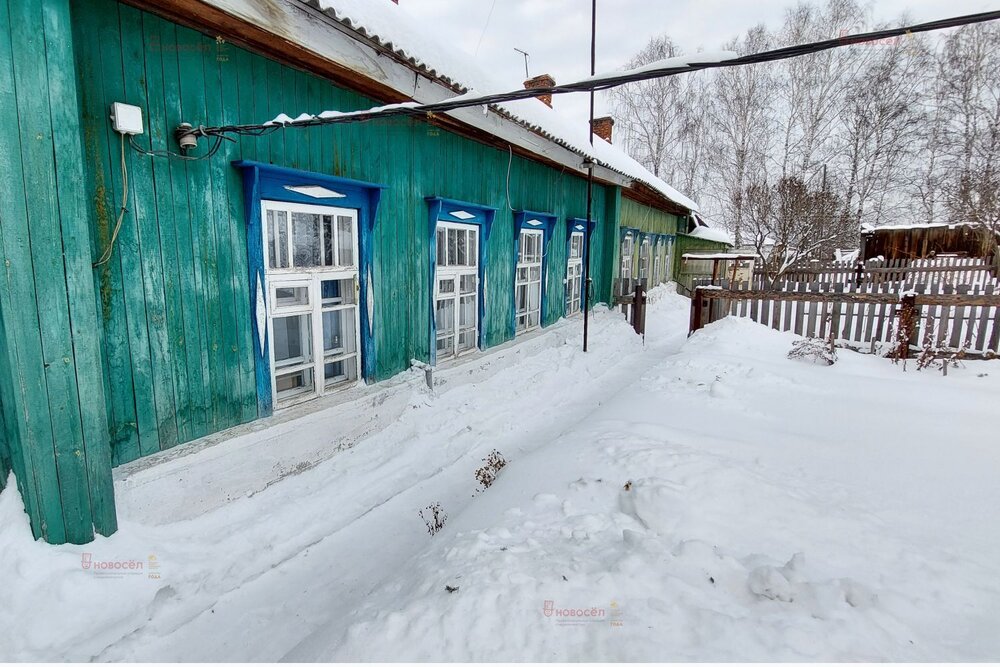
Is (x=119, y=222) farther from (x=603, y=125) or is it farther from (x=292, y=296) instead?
(x=603, y=125)

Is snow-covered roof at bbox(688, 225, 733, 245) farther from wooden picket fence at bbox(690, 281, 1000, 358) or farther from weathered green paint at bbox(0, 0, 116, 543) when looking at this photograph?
weathered green paint at bbox(0, 0, 116, 543)

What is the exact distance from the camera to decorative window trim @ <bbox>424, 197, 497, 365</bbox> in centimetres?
543

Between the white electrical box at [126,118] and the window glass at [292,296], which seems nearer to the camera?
the white electrical box at [126,118]

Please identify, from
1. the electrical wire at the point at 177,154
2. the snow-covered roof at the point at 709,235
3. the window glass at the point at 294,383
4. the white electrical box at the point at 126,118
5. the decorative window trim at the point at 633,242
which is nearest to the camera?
the white electrical box at the point at 126,118

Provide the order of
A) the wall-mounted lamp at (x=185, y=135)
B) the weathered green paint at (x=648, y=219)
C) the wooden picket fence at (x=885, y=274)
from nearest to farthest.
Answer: the wall-mounted lamp at (x=185, y=135) → the weathered green paint at (x=648, y=219) → the wooden picket fence at (x=885, y=274)

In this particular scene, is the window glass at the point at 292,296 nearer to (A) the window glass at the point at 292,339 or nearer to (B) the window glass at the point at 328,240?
(A) the window glass at the point at 292,339

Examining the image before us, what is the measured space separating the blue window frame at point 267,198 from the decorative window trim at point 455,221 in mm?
1024

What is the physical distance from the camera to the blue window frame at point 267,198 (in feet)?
11.4

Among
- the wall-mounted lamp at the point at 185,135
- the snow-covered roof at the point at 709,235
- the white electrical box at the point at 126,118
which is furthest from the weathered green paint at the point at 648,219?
the white electrical box at the point at 126,118

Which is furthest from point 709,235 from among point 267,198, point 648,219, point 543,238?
point 267,198

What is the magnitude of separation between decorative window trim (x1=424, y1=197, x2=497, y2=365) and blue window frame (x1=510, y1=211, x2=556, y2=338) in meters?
0.86

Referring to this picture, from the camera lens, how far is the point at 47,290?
244cm

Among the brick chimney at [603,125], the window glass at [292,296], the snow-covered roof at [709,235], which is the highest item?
the brick chimney at [603,125]

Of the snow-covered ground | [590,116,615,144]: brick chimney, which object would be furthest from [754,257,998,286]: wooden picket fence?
the snow-covered ground
